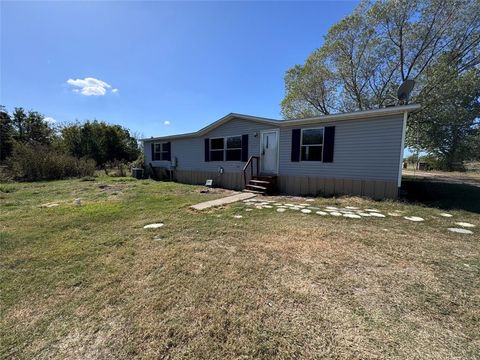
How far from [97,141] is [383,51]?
23.3 m

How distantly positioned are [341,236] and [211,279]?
233 cm

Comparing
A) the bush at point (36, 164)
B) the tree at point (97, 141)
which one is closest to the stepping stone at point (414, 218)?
the bush at point (36, 164)

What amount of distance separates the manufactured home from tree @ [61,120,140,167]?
13911mm

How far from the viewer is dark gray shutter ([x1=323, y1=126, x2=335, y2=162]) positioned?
734 cm

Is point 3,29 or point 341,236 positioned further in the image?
point 3,29

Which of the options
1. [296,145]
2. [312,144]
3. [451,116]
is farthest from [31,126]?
[451,116]

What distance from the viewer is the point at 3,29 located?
25.0 feet

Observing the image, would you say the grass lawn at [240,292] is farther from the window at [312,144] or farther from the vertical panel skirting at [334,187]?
the window at [312,144]

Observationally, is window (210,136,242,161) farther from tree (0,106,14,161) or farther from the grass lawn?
tree (0,106,14,161)

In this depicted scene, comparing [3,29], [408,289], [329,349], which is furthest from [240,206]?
[3,29]

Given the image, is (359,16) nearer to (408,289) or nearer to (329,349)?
(408,289)

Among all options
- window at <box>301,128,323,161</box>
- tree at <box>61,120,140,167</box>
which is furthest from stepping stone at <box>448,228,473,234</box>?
tree at <box>61,120,140,167</box>

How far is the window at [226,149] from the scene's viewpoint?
989cm

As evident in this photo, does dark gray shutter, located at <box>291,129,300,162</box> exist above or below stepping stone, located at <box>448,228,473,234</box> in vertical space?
above
